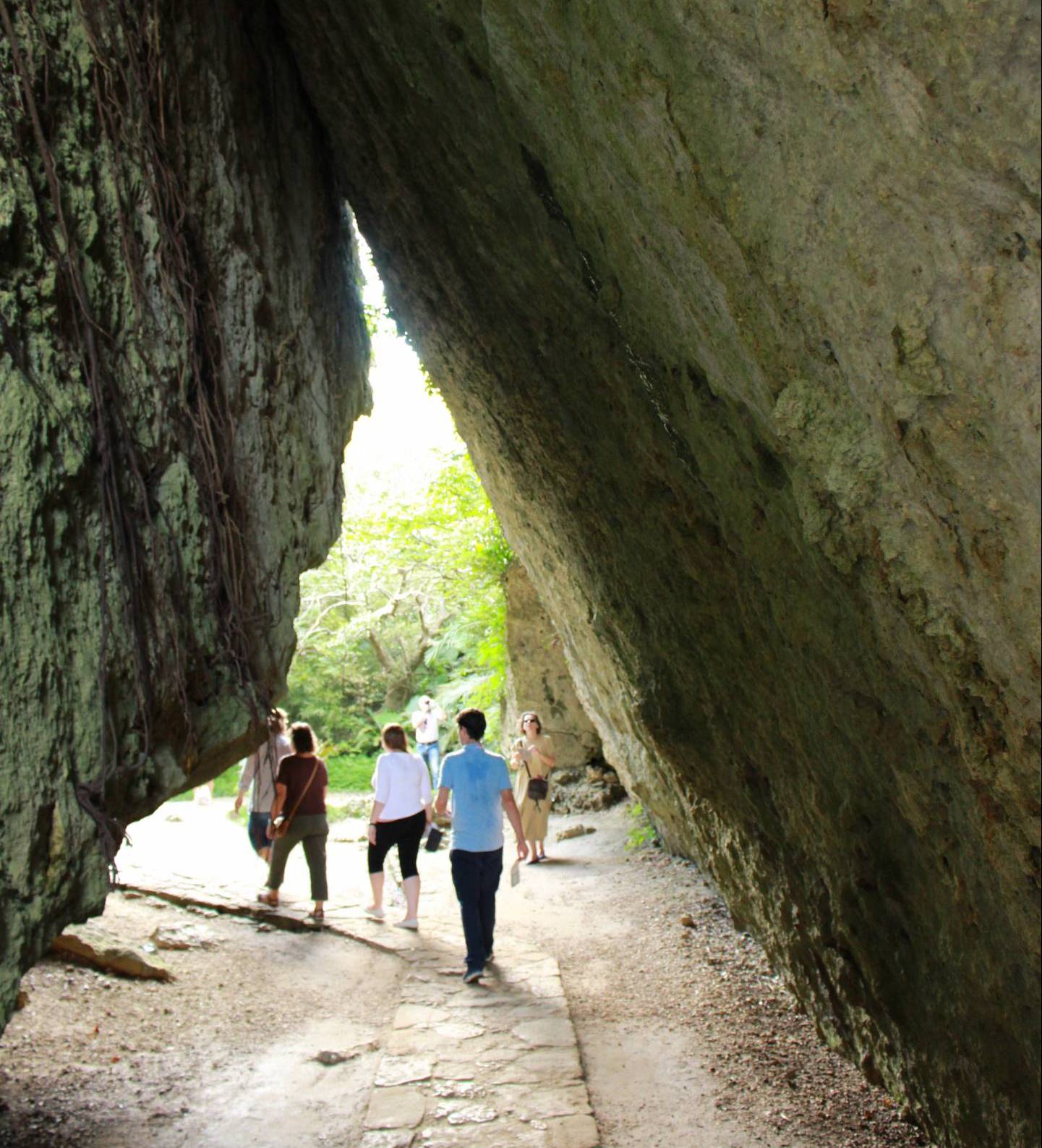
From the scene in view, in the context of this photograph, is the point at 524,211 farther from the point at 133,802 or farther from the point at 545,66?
the point at 133,802

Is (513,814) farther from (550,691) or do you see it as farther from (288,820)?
(550,691)

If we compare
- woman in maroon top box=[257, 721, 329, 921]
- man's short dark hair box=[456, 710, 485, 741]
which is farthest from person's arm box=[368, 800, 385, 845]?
man's short dark hair box=[456, 710, 485, 741]

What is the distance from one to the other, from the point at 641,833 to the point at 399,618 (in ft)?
50.8

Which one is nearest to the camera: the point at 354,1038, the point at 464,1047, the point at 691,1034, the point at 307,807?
the point at 464,1047

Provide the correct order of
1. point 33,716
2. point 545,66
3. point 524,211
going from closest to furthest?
point 545,66, point 33,716, point 524,211

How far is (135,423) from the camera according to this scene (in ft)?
14.3

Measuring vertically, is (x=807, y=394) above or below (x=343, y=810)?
above

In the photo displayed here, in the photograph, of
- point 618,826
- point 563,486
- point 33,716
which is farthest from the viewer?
point 618,826

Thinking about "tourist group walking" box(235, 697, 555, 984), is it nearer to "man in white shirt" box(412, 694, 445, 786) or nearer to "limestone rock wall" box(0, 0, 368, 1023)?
"limestone rock wall" box(0, 0, 368, 1023)

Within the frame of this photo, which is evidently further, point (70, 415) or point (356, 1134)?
point (356, 1134)

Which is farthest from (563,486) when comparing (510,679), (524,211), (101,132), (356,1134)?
(510,679)

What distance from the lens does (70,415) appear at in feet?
13.0

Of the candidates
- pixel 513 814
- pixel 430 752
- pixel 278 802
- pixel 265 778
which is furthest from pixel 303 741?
pixel 430 752

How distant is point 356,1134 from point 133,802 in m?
1.77
